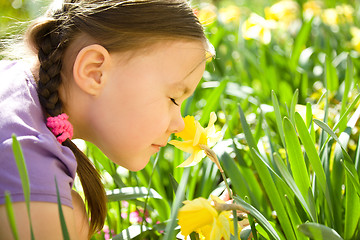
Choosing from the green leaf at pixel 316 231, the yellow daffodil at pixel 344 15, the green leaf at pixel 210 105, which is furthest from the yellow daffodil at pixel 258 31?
the green leaf at pixel 316 231

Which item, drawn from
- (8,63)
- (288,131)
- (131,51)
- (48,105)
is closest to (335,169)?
(288,131)

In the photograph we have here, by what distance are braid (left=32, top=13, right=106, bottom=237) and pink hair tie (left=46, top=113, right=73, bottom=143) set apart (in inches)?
1.2

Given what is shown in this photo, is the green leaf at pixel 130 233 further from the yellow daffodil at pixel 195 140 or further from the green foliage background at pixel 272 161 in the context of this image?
the yellow daffodil at pixel 195 140

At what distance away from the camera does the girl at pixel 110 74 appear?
114 centimetres

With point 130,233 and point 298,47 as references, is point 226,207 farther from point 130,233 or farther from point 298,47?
point 298,47

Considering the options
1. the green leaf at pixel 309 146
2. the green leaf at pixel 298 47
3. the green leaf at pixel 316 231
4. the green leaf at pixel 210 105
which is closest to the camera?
the green leaf at pixel 316 231

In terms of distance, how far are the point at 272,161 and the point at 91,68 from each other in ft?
1.90

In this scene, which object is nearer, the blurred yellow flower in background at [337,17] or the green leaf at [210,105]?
the green leaf at [210,105]

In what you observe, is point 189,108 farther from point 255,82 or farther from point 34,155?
point 34,155

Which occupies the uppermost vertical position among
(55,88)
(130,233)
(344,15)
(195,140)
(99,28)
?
(99,28)

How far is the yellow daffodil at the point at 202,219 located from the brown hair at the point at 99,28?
410 mm

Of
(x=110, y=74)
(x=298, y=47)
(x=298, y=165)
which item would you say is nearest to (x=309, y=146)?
(x=298, y=165)

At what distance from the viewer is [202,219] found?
0.94 metres

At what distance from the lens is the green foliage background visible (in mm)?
1110
